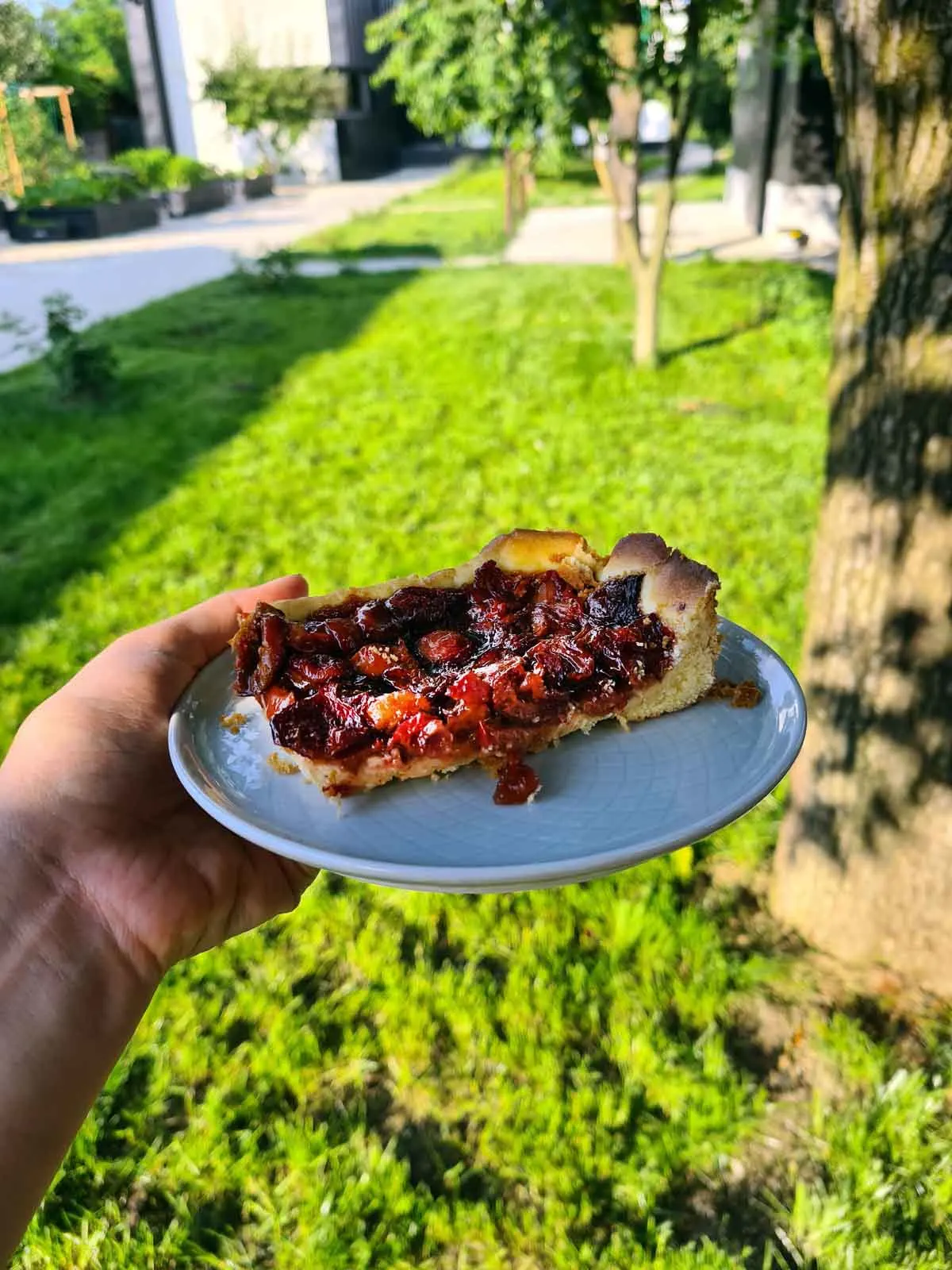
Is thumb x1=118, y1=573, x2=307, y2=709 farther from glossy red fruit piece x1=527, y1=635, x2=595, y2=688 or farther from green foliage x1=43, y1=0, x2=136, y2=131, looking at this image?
green foliage x1=43, y1=0, x2=136, y2=131

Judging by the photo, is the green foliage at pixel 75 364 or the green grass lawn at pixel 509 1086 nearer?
the green grass lawn at pixel 509 1086

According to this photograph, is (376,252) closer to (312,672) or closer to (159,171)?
(159,171)

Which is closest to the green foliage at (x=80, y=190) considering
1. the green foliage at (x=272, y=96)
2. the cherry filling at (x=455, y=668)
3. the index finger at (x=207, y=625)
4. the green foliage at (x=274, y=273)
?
the green foliage at (x=274, y=273)

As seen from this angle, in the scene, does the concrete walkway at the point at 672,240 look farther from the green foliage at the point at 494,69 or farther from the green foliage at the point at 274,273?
the green foliage at the point at 494,69

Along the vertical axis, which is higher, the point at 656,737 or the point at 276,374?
the point at 656,737

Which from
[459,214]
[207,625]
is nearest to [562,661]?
[207,625]

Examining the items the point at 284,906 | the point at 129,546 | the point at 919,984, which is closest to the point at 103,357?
the point at 129,546

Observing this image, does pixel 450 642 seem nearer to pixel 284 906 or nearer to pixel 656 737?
pixel 656 737
